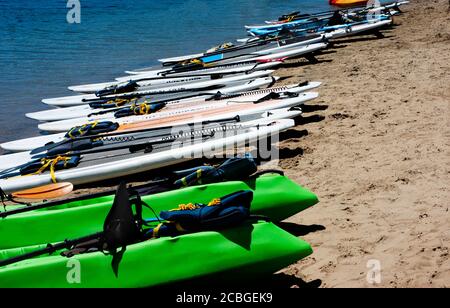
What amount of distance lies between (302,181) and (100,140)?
2.55m

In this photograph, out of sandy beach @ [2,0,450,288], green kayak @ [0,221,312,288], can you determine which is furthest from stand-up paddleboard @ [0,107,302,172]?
green kayak @ [0,221,312,288]

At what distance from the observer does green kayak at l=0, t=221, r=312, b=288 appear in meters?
3.68

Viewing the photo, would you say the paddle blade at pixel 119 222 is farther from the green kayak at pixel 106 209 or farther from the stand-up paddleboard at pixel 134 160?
the stand-up paddleboard at pixel 134 160

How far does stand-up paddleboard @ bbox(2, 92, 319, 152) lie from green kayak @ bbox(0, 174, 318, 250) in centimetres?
243

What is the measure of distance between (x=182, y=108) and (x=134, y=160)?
74.8 inches

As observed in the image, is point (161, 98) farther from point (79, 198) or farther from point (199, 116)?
point (79, 198)

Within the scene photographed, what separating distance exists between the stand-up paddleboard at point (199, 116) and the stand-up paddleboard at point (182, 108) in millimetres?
126

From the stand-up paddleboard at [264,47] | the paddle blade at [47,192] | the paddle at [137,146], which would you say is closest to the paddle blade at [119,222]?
the paddle blade at [47,192]

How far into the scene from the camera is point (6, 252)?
4141mm

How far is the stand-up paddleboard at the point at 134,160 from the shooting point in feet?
19.8

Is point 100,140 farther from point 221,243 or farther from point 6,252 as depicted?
point 221,243

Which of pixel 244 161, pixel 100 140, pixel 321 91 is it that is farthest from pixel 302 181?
pixel 321 91

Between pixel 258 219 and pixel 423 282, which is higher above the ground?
pixel 258 219
